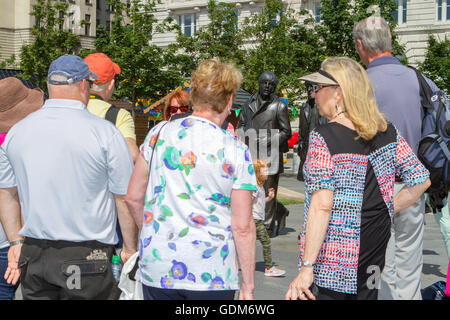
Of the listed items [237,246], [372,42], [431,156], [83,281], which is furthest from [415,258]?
[83,281]

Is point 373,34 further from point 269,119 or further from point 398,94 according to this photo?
point 269,119

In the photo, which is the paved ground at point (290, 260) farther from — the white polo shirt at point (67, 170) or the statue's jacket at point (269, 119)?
the white polo shirt at point (67, 170)

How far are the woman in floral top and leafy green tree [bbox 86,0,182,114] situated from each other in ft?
87.2

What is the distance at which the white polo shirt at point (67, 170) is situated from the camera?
10.8 feet

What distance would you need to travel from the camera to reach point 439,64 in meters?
29.0

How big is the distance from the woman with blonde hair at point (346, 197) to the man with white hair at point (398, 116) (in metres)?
1.15

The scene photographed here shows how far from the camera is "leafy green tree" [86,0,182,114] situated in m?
29.6

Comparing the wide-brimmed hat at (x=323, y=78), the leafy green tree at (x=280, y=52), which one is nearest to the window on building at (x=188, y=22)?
the leafy green tree at (x=280, y=52)

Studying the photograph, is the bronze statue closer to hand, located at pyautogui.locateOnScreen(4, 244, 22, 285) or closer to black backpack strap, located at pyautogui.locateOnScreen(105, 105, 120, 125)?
black backpack strap, located at pyautogui.locateOnScreen(105, 105, 120, 125)

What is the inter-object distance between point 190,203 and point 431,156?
2287 mm

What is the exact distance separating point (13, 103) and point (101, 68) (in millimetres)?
691

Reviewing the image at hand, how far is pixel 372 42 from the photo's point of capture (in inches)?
180

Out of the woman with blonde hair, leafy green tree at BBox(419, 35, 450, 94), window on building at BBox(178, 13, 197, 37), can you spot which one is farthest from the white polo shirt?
window on building at BBox(178, 13, 197, 37)

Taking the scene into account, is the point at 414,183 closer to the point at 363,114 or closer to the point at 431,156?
the point at 363,114
